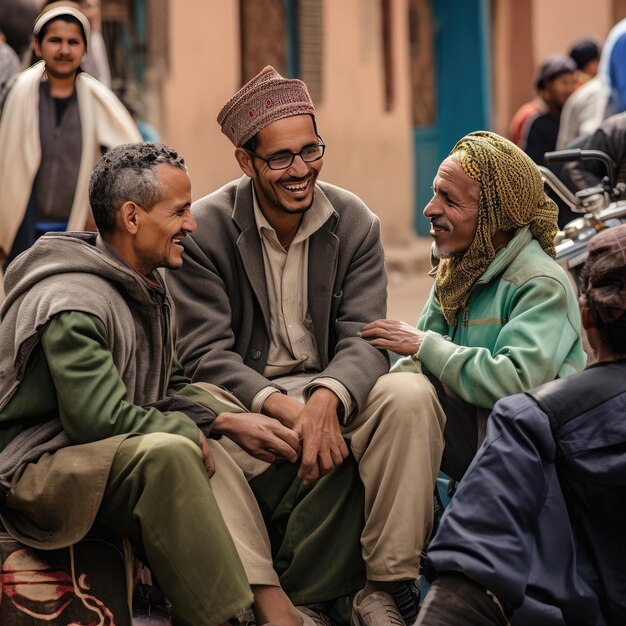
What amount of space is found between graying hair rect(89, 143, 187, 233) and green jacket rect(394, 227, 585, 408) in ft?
3.03

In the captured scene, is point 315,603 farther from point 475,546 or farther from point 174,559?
point 475,546

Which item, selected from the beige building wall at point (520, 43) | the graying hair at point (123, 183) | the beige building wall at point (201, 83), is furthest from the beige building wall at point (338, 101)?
the graying hair at point (123, 183)

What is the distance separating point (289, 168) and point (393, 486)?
1046 mm

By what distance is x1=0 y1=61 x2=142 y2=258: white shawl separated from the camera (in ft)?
23.3

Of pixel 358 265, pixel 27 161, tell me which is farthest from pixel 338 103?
pixel 358 265

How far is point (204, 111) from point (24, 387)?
8.95m

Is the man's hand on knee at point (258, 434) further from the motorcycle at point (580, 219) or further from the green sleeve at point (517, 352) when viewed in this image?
the motorcycle at point (580, 219)

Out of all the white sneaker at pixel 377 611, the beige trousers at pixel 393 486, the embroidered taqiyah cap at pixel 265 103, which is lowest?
the white sneaker at pixel 377 611

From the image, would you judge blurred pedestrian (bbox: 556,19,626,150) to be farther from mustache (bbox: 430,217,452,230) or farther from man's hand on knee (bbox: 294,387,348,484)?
man's hand on knee (bbox: 294,387,348,484)

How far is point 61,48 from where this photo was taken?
7039mm

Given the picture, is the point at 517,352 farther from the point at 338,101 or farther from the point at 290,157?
the point at 338,101

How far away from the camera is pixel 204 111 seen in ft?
41.5

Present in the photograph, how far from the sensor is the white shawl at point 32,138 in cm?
709

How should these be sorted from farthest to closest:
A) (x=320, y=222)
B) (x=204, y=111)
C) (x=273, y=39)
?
(x=273, y=39), (x=204, y=111), (x=320, y=222)
